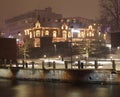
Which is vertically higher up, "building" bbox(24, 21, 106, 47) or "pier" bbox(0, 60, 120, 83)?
"building" bbox(24, 21, 106, 47)

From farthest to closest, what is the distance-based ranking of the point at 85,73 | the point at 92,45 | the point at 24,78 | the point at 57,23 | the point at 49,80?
the point at 57,23
the point at 92,45
the point at 24,78
the point at 49,80
the point at 85,73

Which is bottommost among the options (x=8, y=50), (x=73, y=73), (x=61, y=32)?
(x=73, y=73)

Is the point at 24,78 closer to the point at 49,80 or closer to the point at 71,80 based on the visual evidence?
the point at 49,80

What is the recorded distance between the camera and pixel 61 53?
109438 millimetres

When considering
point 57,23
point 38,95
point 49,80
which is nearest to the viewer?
point 38,95

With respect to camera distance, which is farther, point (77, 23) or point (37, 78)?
point (77, 23)

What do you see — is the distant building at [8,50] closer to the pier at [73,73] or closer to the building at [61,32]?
the pier at [73,73]

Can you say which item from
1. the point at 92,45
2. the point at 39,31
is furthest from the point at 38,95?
the point at 39,31

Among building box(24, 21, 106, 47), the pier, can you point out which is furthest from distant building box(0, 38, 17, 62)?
building box(24, 21, 106, 47)

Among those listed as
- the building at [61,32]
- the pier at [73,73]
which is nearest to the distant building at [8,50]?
the pier at [73,73]

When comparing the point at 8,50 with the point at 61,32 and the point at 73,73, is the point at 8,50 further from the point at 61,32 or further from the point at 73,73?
the point at 61,32

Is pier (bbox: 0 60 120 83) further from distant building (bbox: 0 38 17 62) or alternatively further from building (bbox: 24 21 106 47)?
building (bbox: 24 21 106 47)

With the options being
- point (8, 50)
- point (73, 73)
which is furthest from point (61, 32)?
point (73, 73)

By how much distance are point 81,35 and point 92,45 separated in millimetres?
76248
